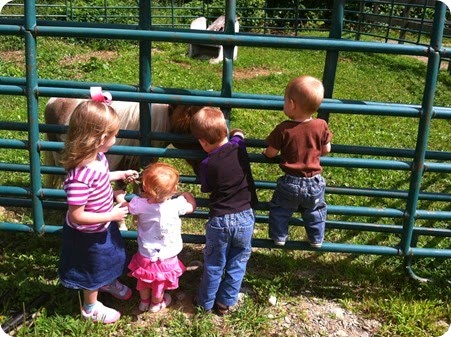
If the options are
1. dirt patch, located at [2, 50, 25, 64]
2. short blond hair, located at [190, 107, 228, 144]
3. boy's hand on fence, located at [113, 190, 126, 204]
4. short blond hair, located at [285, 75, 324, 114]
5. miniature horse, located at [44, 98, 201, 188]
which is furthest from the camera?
dirt patch, located at [2, 50, 25, 64]

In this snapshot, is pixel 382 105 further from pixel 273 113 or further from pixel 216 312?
pixel 273 113

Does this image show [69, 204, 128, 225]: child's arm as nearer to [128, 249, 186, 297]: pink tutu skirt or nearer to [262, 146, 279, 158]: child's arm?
[128, 249, 186, 297]: pink tutu skirt

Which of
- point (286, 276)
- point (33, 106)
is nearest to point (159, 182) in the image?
point (33, 106)

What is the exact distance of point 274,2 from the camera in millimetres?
18656

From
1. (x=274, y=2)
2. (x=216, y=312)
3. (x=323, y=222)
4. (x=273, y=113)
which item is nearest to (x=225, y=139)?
(x=323, y=222)

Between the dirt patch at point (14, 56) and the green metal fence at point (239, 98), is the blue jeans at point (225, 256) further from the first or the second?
the dirt patch at point (14, 56)

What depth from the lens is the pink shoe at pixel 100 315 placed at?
309cm

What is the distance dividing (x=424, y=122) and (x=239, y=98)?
1130 millimetres

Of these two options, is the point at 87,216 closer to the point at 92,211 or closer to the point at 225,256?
the point at 92,211

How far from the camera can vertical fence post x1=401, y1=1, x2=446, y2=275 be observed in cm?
302

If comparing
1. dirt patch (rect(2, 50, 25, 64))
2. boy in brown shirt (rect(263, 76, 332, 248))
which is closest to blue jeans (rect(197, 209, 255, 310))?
boy in brown shirt (rect(263, 76, 332, 248))

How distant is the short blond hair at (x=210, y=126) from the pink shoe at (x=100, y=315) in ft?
3.85

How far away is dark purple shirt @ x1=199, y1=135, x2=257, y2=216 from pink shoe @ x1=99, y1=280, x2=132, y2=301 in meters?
0.76

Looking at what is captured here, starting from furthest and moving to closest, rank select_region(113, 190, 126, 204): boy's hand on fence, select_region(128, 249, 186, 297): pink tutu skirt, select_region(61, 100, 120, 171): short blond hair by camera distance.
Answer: select_region(113, 190, 126, 204): boy's hand on fence
select_region(128, 249, 186, 297): pink tutu skirt
select_region(61, 100, 120, 171): short blond hair
